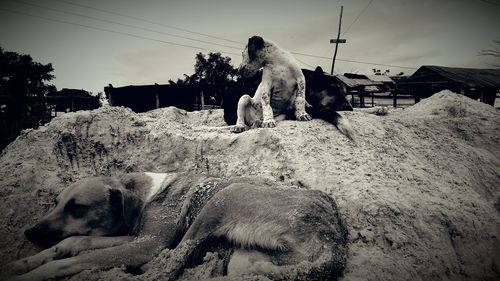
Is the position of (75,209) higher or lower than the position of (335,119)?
lower

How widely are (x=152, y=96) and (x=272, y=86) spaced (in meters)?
16.0

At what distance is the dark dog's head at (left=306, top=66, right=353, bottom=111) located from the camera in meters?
6.88

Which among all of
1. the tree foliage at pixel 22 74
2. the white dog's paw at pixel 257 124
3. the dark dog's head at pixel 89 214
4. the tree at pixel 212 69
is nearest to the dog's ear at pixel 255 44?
the white dog's paw at pixel 257 124

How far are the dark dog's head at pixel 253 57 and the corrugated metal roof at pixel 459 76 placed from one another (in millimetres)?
18146

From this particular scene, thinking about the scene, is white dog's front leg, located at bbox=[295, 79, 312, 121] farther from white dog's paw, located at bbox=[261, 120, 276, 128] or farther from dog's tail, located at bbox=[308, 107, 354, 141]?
white dog's paw, located at bbox=[261, 120, 276, 128]

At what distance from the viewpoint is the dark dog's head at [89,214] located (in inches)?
139

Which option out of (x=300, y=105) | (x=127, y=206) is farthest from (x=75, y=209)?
(x=300, y=105)

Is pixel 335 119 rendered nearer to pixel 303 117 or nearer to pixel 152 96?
pixel 303 117

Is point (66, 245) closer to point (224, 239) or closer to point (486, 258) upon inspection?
point (224, 239)

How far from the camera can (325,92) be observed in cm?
701

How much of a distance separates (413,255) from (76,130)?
5.94m

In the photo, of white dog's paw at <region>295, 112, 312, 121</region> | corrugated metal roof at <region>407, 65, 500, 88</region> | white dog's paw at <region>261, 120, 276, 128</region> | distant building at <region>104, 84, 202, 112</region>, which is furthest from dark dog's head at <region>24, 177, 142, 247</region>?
corrugated metal roof at <region>407, 65, 500, 88</region>

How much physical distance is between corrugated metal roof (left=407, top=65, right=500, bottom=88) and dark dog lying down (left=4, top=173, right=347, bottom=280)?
67.6ft

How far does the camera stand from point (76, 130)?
556cm
